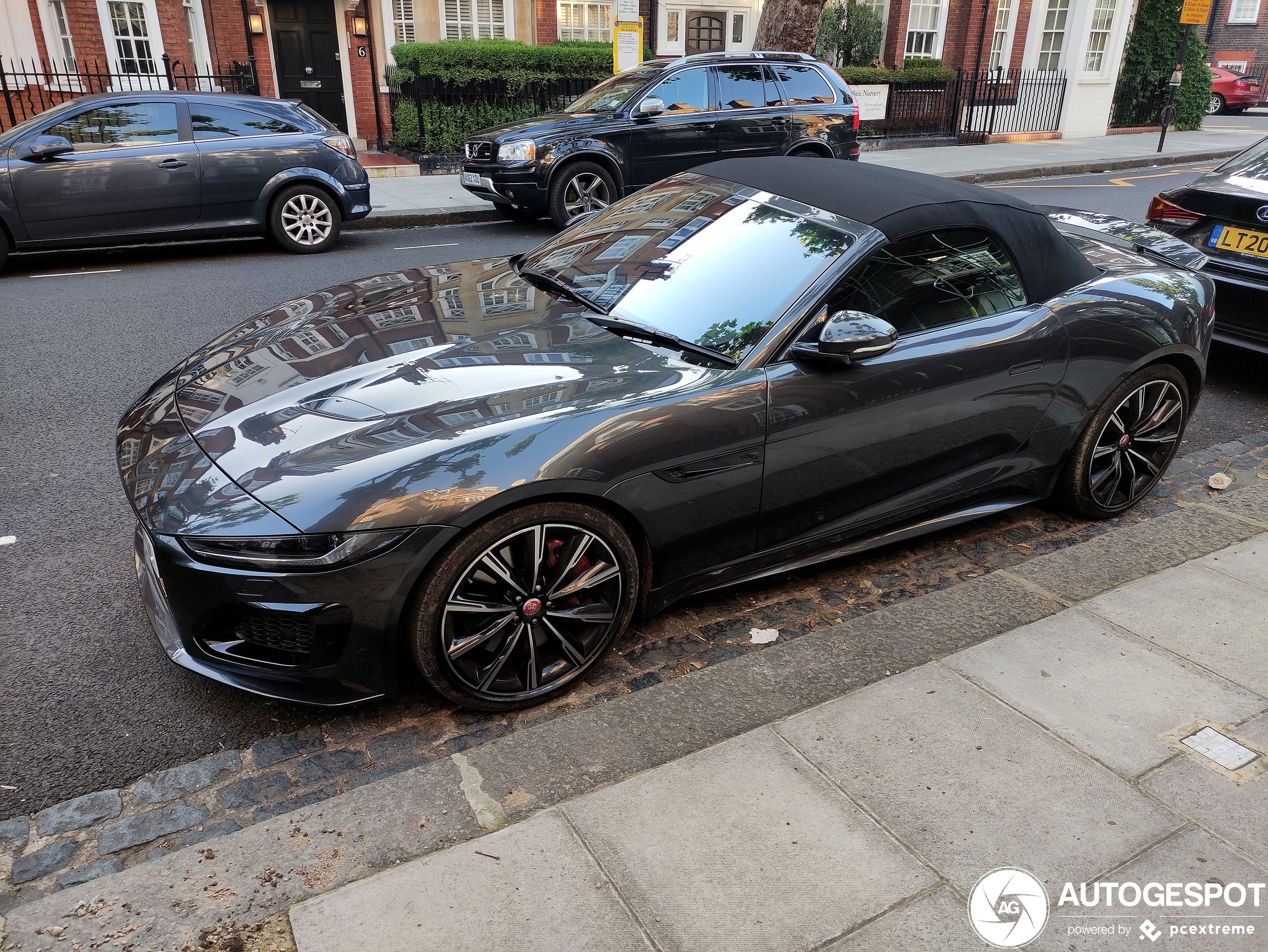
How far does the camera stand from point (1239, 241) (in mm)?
6086

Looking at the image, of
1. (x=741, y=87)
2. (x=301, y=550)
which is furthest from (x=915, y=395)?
(x=741, y=87)

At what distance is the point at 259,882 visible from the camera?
94.3 inches

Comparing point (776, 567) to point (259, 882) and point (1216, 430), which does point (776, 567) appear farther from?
point (1216, 430)

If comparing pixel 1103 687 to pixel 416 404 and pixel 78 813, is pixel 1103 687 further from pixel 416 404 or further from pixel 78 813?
pixel 78 813

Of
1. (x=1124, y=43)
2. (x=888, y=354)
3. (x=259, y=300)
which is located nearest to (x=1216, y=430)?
(x=888, y=354)

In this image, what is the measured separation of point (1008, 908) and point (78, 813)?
99.2 inches

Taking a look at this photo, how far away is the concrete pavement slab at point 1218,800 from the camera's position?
2602 millimetres

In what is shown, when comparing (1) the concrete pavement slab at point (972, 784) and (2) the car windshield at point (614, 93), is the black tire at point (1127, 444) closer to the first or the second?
(1) the concrete pavement slab at point (972, 784)

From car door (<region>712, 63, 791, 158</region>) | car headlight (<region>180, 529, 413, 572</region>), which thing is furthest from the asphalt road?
car door (<region>712, 63, 791, 158</region>)

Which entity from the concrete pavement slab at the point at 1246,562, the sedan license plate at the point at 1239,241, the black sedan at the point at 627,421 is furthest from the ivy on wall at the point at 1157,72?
the concrete pavement slab at the point at 1246,562

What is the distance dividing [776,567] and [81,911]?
241 cm

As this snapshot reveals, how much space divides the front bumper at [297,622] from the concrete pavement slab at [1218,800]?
7.30ft

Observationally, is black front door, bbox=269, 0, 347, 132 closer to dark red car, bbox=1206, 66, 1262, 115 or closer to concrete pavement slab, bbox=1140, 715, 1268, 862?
concrete pavement slab, bbox=1140, 715, 1268, 862

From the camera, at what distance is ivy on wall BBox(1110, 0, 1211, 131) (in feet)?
77.7
